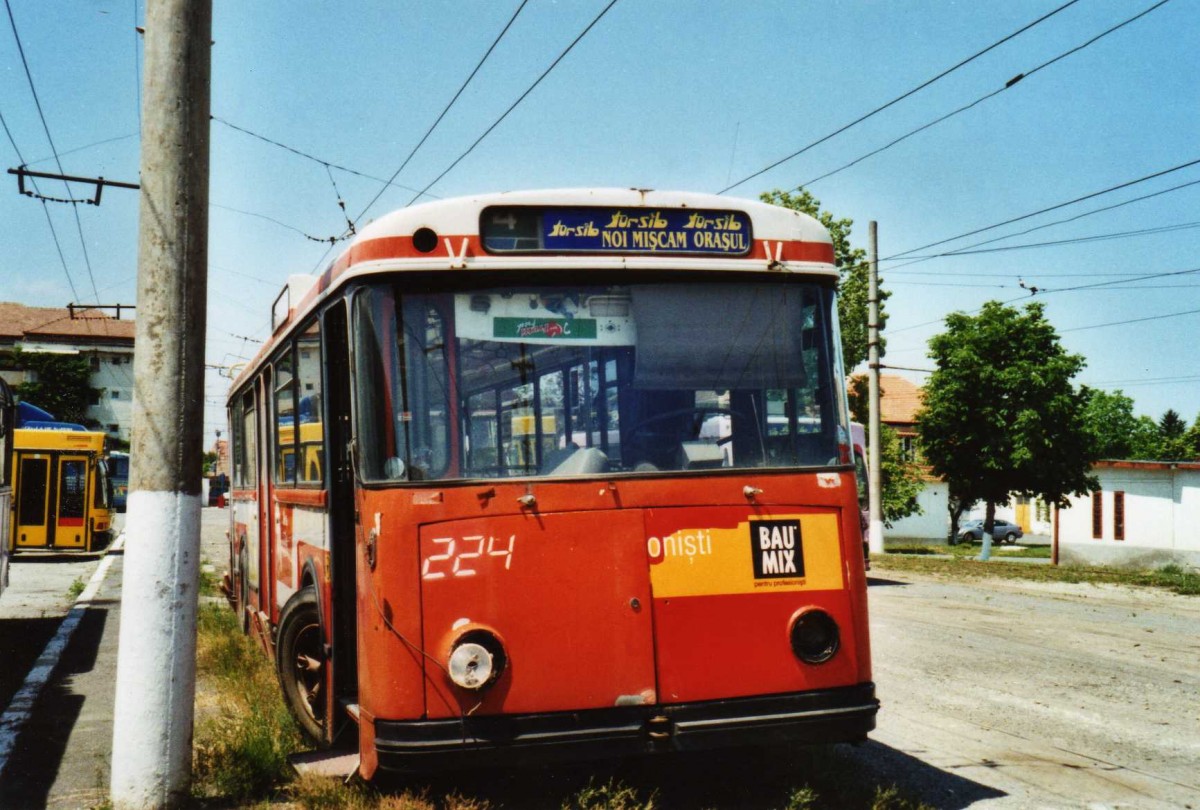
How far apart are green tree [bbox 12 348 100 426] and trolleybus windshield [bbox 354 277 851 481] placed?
3385 inches

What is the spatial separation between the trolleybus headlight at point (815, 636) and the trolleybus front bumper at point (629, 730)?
0.55 ft

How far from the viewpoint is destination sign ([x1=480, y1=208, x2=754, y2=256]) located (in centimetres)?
529

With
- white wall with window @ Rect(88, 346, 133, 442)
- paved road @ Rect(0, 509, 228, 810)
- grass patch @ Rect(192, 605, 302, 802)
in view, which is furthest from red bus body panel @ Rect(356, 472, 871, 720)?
white wall with window @ Rect(88, 346, 133, 442)

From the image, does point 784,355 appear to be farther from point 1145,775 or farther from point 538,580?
point 1145,775

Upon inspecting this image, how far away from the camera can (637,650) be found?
508 centimetres

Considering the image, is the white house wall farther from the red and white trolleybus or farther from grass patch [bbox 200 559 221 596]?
the red and white trolleybus

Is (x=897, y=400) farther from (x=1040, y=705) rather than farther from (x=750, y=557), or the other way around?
(x=750, y=557)

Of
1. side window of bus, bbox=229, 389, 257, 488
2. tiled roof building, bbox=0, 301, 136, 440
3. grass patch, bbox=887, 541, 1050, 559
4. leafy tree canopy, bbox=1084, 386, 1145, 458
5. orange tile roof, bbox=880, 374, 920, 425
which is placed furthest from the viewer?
leafy tree canopy, bbox=1084, 386, 1145, 458

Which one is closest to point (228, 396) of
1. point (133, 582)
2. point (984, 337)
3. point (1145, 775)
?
point (133, 582)

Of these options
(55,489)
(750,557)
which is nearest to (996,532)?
(55,489)

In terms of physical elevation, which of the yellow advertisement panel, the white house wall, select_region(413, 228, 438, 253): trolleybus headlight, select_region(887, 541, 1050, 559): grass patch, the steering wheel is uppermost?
select_region(413, 228, 438, 253): trolleybus headlight

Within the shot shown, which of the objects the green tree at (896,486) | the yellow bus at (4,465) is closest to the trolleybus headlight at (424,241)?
the yellow bus at (4,465)

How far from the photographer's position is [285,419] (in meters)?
7.79

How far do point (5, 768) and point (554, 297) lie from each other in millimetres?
4296
